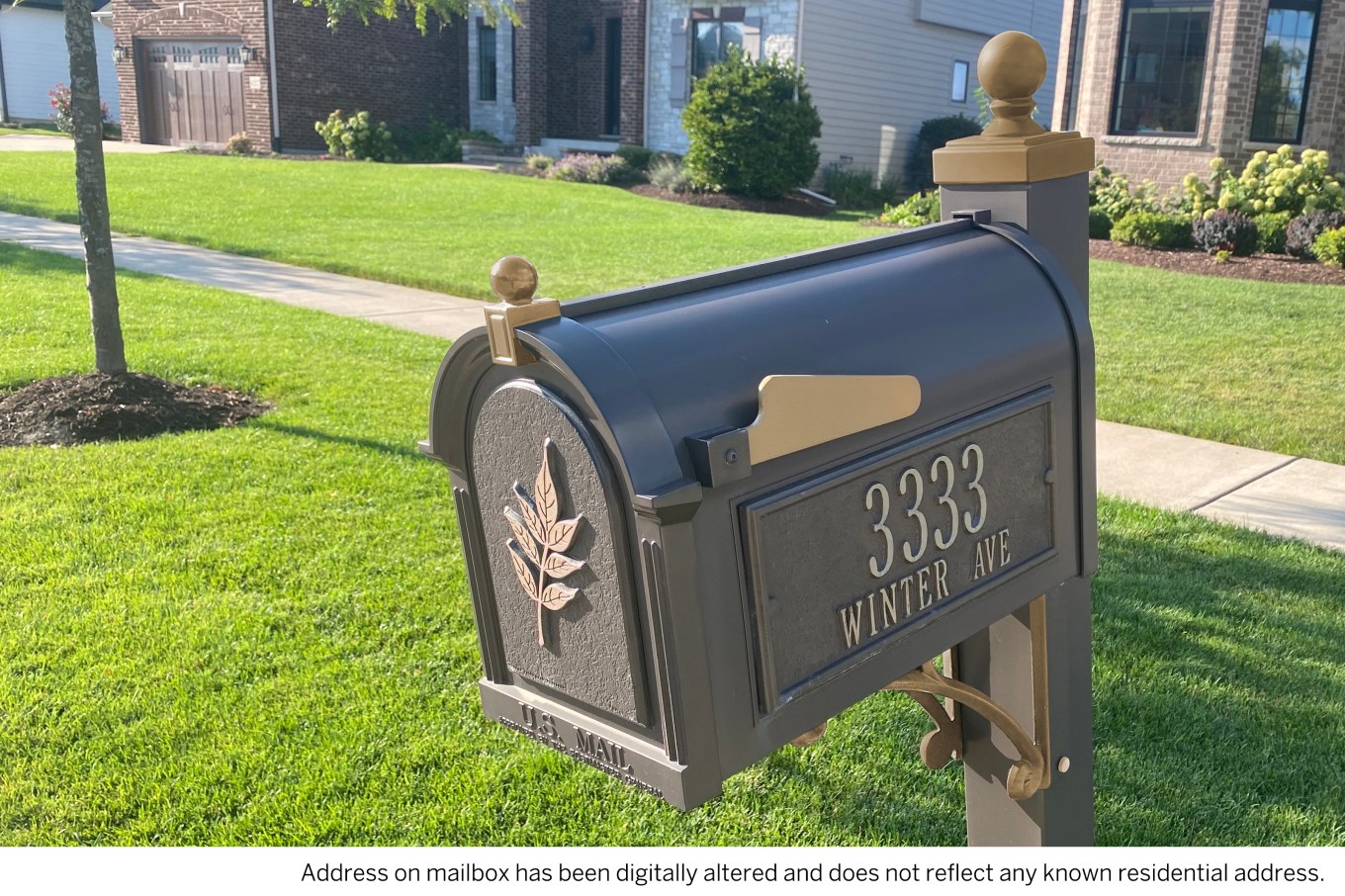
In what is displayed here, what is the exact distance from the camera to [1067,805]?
212cm

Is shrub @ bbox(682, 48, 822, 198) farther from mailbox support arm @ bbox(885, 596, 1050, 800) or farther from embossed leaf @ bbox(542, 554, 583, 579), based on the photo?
embossed leaf @ bbox(542, 554, 583, 579)

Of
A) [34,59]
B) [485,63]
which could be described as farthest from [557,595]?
[34,59]

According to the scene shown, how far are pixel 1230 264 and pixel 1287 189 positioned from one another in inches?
82.0

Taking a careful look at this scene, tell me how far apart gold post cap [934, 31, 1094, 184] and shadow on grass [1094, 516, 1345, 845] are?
Answer: 187 cm

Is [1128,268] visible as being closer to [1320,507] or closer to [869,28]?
[1320,507]

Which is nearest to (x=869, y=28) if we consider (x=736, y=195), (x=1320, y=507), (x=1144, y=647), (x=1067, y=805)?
(x=736, y=195)

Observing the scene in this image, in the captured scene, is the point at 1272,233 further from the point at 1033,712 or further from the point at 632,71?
the point at 632,71

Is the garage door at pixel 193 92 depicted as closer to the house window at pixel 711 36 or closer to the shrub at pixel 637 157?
the shrub at pixel 637 157

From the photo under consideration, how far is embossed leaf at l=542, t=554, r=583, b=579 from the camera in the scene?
1354mm

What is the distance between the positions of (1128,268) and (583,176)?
11.8 metres

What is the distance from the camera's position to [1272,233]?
13625 millimetres

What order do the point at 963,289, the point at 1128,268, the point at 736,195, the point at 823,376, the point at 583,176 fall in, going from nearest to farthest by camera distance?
1. the point at 823,376
2. the point at 963,289
3. the point at 1128,268
4. the point at 736,195
5. the point at 583,176

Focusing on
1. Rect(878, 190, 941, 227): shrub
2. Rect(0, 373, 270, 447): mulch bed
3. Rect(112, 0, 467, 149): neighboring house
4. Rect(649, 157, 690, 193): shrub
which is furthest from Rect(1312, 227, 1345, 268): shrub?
Rect(112, 0, 467, 149): neighboring house

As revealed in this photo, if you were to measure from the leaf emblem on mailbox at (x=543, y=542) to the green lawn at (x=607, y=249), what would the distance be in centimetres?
586
